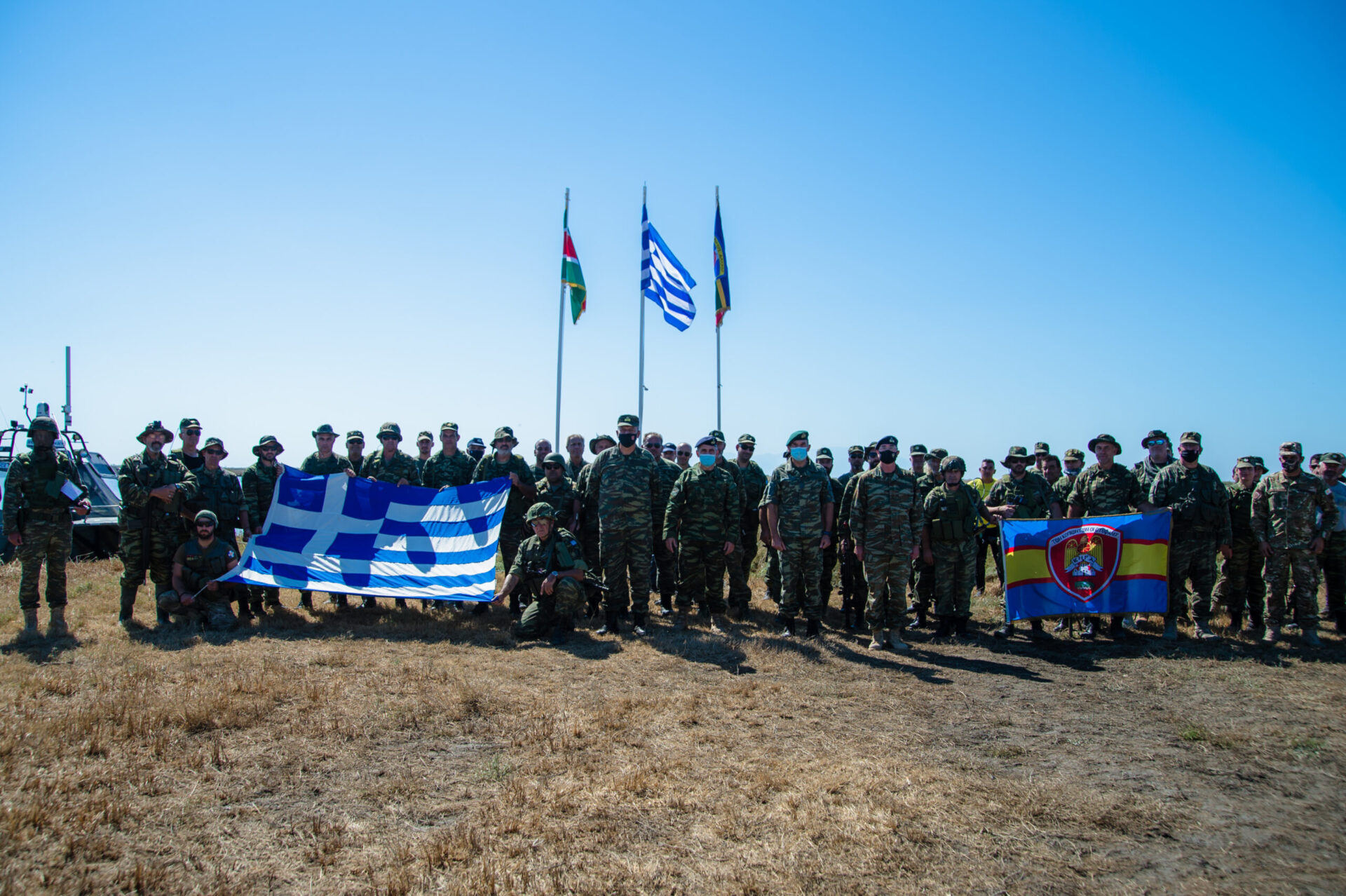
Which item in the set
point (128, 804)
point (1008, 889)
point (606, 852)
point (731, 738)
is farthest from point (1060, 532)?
point (128, 804)

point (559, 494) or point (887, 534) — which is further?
point (559, 494)

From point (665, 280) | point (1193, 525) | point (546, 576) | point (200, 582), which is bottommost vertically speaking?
point (200, 582)

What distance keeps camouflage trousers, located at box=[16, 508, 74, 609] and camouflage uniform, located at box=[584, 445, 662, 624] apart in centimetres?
576

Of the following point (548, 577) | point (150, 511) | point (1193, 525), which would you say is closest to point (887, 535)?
point (1193, 525)

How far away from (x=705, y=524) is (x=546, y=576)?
80.4 inches

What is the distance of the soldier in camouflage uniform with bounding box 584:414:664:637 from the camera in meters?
8.52

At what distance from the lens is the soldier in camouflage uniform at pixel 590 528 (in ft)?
30.8

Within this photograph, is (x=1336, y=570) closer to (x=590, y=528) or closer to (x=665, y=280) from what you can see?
(x=590, y=528)

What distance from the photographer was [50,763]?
4.41 metres

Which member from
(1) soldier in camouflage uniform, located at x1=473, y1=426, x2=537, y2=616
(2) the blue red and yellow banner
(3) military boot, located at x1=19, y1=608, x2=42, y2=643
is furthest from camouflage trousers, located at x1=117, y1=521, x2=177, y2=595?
(2) the blue red and yellow banner

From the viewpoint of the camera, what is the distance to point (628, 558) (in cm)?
862

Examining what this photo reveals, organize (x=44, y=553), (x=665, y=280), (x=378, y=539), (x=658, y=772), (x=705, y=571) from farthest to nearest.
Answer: (x=665, y=280) → (x=378, y=539) → (x=705, y=571) → (x=44, y=553) → (x=658, y=772)

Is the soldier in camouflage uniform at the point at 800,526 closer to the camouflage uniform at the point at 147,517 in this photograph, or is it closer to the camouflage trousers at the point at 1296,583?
the camouflage trousers at the point at 1296,583

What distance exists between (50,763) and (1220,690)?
28.7ft
